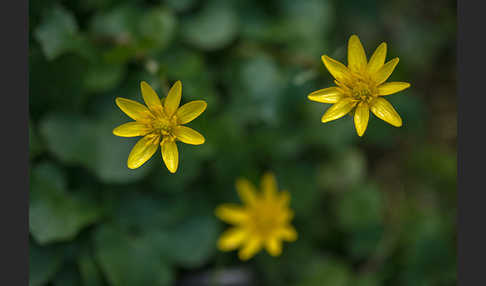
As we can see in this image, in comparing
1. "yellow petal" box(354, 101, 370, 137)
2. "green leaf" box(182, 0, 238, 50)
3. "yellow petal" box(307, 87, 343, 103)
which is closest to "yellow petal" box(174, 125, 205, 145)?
"yellow petal" box(307, 87, 343, 103)

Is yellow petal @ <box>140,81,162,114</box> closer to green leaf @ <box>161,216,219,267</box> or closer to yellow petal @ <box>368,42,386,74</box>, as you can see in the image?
yellow petal @ <box>368,42,386,74</box>

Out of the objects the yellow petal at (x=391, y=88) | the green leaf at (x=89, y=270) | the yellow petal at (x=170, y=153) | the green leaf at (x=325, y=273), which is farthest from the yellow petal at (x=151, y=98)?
the green leaf at (x=325, y=273)

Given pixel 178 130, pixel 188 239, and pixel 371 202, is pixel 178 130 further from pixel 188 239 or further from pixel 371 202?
pixel 371 202

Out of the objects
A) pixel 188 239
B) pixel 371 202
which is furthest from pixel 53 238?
pixel 371 202

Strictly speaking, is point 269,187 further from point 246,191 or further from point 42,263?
point 42,263

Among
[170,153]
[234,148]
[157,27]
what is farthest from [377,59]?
[157,27]

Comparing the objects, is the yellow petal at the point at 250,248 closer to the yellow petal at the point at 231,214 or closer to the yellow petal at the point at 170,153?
the yellow petal at the point at 231,214
